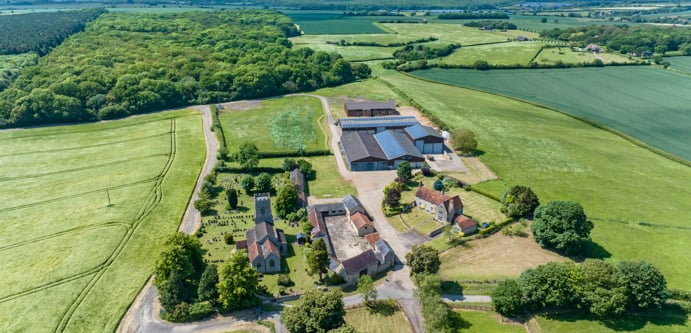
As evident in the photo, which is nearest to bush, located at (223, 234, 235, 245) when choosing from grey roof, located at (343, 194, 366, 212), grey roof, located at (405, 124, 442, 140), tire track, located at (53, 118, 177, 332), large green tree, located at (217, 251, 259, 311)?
large green tree, located at (217, 251, 259, 311)

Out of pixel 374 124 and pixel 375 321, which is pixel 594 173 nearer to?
pixel 374 124

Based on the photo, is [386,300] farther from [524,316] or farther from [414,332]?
[524,316]

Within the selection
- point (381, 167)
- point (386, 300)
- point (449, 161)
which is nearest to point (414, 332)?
point (386, 300)

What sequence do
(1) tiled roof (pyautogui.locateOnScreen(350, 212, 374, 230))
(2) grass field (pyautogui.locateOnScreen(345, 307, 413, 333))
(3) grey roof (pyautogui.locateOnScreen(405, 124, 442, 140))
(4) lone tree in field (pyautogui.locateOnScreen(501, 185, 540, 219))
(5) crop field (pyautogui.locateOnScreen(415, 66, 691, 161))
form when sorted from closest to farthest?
(2) grass field (pyautogui.locateOnScreen(345, 307, 413, 333)) < (1) tiled roof (pyautogui.locateOnScreen(350, 212, 374, 230)) < (4) lone tree in field (pyautogui.locateOnScreen(501, 185, 540, 219)) < (3) grey roof (pyautogui.locateOnScreen(405, 124, 442, 140)) < (5) crop field (pyautogui.locateOnScreen(415, 66, 691, 161))

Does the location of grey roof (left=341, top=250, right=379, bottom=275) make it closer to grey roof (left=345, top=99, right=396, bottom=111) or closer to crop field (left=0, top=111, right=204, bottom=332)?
crop field (left=0, top=111, right=204, bottom=332)

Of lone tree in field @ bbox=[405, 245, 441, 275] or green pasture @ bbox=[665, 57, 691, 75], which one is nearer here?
lone tree in field @ bbox=[405, 245, 441, 275]
